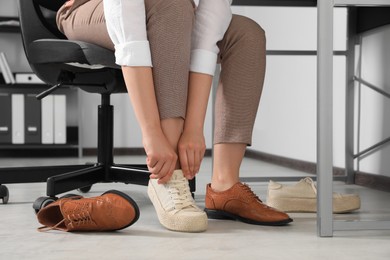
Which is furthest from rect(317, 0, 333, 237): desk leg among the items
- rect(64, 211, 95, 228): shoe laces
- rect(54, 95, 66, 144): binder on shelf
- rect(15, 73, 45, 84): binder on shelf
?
rect(15, 73, 45, 84): binder on shelf

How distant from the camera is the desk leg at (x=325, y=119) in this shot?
4.11 feet

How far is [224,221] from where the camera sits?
149 cm

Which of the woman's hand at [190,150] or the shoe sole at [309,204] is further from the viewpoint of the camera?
the shoe sole at [309,204]

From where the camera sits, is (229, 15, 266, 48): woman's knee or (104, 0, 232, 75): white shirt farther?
(229, 15, 266, 48): woman's knee

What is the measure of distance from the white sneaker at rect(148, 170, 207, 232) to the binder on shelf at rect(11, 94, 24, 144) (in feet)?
7.97

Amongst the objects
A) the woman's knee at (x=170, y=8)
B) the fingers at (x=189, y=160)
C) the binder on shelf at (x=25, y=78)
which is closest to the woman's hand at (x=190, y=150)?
the fingers at (x=189, y=160)

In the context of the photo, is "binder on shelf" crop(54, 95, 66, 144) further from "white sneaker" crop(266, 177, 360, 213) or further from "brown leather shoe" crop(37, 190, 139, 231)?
"brown leather shoe" crop(37, 190, 139, 231)

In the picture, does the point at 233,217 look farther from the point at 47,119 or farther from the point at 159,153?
the point at 47,119

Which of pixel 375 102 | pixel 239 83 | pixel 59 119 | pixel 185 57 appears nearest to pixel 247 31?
pixel 239 83

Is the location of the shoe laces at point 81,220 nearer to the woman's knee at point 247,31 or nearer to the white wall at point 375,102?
the woman's knee at point 247,31

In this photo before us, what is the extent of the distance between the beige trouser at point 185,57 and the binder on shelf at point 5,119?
6.82ft

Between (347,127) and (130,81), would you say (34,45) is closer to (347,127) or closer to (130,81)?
(130,81)

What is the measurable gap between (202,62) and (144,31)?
15cm

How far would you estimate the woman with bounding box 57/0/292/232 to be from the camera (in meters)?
1.30
